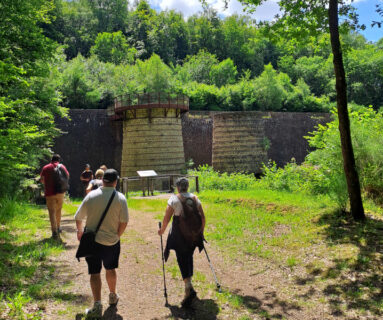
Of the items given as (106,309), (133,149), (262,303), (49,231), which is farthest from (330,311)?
(133,149)

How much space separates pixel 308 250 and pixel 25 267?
474cm

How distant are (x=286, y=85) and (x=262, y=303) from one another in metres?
48.3

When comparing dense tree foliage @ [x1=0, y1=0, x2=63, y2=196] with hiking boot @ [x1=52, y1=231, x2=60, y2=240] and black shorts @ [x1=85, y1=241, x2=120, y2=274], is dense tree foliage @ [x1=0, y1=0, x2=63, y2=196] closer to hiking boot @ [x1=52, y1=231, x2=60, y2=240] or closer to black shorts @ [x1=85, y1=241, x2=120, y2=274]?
hiking boot @ [x1=52, y1=231, x2=60, y2=240]

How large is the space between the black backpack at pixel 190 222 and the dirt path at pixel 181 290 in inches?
33.9

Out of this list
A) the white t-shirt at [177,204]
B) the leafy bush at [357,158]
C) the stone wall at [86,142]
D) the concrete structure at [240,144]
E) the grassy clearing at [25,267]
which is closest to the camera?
the grassy clearing at [25,267]

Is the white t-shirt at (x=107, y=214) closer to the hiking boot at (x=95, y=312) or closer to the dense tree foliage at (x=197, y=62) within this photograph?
the hiking boot at (x=95, y=312)

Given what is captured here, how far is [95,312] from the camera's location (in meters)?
3.85

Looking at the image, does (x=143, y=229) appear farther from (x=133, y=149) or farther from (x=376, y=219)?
(x=133, y=149)

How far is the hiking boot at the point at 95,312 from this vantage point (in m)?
3.82

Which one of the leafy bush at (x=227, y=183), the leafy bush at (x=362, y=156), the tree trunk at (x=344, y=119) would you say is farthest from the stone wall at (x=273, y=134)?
the tree trunk at (x=344, y=119)

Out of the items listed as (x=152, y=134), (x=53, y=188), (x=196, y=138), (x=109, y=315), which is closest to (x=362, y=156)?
(x=53, y=188)

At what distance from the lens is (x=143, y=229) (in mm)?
8742

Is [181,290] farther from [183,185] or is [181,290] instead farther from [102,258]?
[183,185]

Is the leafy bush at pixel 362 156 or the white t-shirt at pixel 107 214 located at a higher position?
the leafy bush at pixel 362 156
